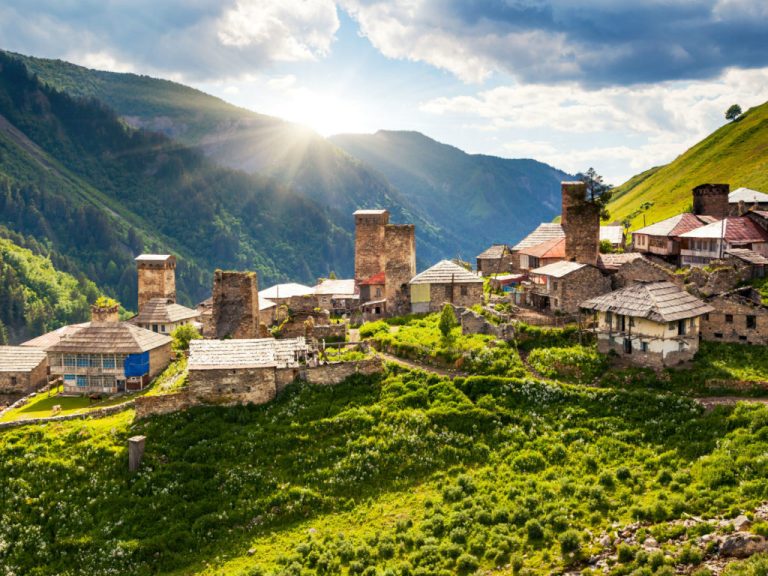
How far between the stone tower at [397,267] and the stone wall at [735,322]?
22.3m

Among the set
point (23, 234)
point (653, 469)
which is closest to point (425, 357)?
point (653, 469)

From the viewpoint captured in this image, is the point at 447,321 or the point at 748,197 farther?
the point at 748,197

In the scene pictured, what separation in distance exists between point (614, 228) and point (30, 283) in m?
125

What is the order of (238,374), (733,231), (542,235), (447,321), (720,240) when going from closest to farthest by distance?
(238,374) < (447,321) < (720,240) < (733,231) < (542,235)

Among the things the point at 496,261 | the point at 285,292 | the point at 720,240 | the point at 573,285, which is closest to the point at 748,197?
the point at 720,240

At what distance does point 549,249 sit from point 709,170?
71087 mm

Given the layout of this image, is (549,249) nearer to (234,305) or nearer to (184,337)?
(234,305)

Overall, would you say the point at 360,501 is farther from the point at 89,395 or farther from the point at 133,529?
the point at 89,395

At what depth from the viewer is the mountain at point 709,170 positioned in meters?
94.2

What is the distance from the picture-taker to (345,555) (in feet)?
78.5

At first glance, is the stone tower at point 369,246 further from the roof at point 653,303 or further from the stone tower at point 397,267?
the roof at point 653,303

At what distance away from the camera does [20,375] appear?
4756cm

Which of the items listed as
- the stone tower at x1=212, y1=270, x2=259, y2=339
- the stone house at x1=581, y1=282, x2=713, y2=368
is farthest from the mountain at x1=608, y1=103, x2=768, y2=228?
the stone tower at x1=212, y1=270, x2=259, y2=339

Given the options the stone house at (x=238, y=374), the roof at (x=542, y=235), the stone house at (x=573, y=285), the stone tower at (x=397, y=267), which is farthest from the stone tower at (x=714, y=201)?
the stone house at (x=238, y=374)
